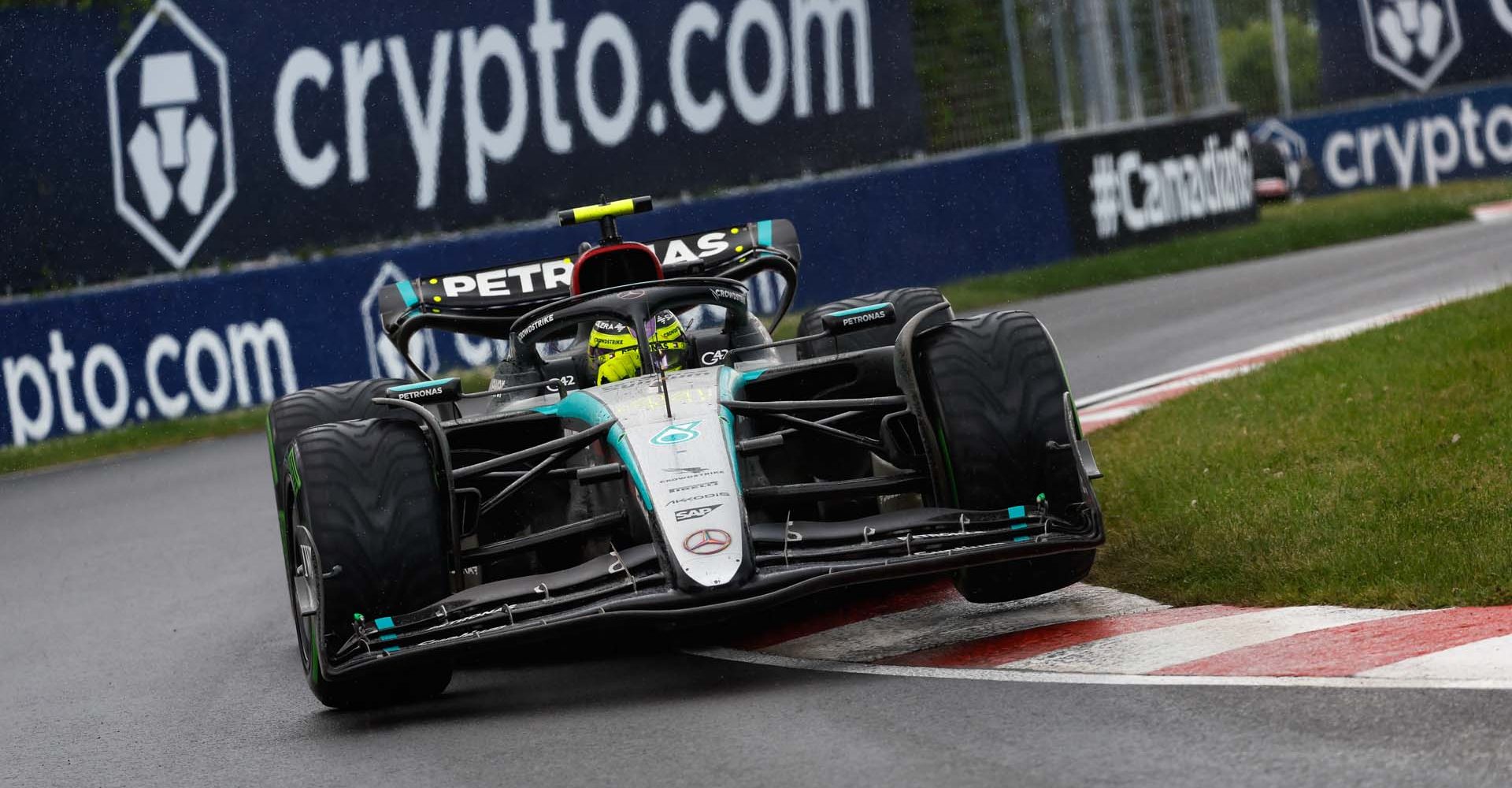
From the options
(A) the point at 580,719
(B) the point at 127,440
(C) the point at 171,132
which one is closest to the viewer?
(A) the point at 580,719

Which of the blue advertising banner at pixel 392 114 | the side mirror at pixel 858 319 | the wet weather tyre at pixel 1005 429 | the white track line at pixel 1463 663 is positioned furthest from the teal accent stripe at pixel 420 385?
the blue advertising banner at pixel 392 114

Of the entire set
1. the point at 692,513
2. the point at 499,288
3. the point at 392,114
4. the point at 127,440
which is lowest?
the point at 127,440

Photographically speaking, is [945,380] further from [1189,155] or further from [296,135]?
[1189,155]

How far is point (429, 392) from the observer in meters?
7.08

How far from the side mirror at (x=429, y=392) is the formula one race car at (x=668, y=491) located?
0.04 ft

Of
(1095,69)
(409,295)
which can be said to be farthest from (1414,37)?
(409,295)

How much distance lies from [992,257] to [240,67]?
7169mm

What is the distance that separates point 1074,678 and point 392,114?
13.8 m

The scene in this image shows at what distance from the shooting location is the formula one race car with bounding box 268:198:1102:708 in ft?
20.4

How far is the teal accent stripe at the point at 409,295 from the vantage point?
9.54 metres

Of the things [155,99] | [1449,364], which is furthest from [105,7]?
[1449,364]

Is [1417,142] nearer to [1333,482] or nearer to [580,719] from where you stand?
[1333,482]

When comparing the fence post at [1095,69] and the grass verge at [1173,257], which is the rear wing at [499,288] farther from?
the fence post at [1095,69]

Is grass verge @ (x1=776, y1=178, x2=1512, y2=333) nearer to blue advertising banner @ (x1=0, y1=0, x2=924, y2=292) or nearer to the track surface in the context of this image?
blue advertising banner @ (x1=0, y1=0, x2=924, y2=292)
